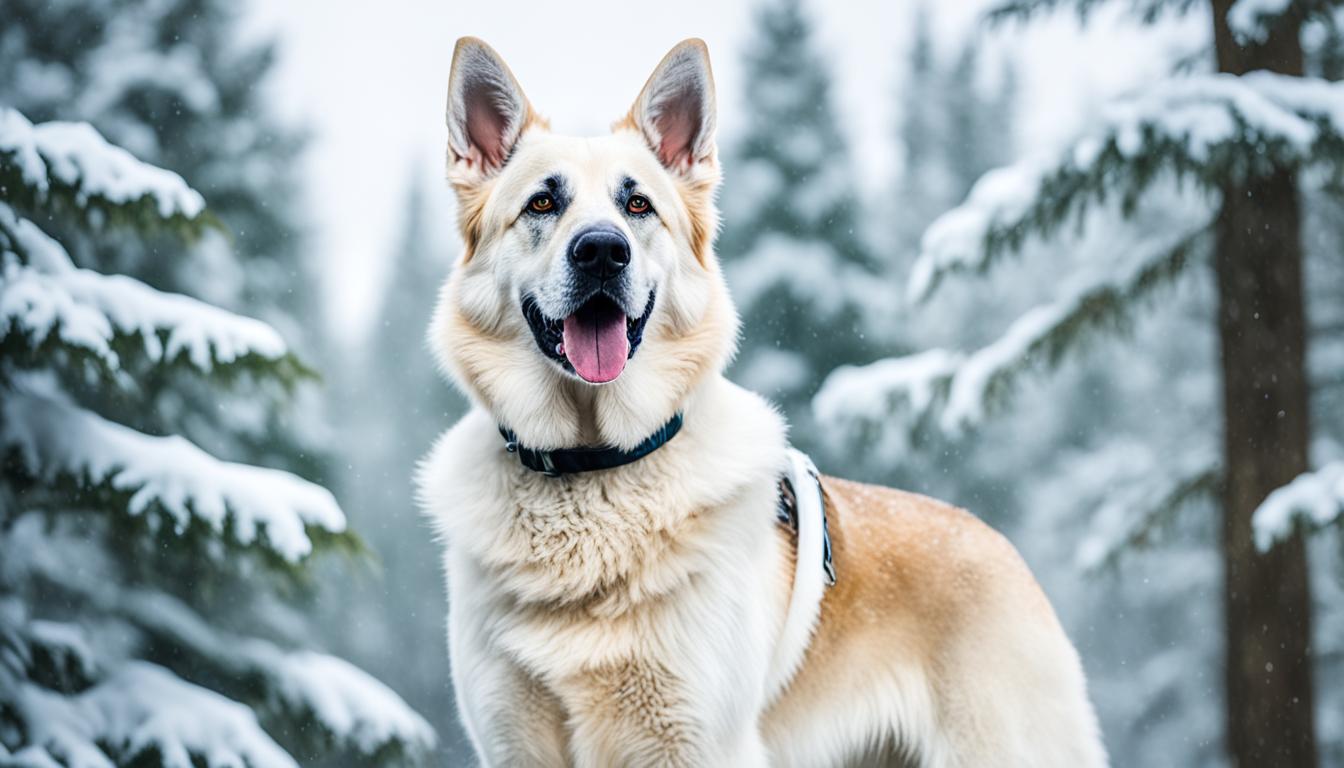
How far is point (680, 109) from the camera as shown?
10.8 feet

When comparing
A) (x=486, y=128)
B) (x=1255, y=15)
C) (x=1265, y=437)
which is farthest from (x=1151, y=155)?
(x=486, y=128)

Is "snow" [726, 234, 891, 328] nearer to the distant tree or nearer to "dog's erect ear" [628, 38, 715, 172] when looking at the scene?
the distant tree

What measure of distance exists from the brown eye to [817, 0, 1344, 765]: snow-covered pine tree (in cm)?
302

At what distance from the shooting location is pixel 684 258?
10.5 ft

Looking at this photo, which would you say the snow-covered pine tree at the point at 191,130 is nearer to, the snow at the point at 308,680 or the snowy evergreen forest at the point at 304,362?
the snowy evergreen forest at the point at 304,362

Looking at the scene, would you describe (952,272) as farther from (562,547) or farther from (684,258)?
(562,547)

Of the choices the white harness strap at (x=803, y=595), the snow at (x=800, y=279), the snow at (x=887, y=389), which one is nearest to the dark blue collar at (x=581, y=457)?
the white harness strap at (x=803, y=595)

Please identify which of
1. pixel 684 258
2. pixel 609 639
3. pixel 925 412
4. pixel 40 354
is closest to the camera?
pixel 609 639

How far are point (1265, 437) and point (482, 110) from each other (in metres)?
4.69

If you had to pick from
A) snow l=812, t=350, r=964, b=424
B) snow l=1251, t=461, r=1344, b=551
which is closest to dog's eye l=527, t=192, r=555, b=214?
snow l=1251, t=461, r=1344, b=551

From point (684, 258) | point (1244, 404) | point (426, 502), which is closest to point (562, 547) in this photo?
point (426, 502)

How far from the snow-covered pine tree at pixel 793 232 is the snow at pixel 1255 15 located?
7750 mm

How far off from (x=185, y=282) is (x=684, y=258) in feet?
25.8

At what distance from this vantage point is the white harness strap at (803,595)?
10.0 ft
